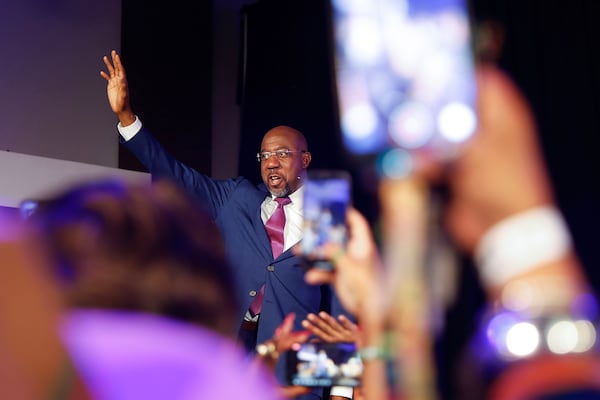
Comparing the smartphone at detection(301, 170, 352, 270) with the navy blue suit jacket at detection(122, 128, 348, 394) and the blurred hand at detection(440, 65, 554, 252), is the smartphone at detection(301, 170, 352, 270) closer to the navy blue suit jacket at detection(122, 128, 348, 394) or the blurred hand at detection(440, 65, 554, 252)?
the blurred hand at detection(440, 65, 554, 252)

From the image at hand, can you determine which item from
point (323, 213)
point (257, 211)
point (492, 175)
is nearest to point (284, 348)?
point (323, 213)

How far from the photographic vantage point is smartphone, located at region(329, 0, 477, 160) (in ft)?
6.00

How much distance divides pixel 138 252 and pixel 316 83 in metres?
3.43

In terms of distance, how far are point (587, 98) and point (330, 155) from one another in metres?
1.52

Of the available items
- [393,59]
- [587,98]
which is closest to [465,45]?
[393,59]

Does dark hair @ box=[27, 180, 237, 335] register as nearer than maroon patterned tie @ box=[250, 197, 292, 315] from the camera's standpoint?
Yes

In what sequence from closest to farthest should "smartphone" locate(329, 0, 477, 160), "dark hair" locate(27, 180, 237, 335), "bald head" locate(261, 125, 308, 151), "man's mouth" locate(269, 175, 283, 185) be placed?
"dark hair" locate(27, 180, 237, 335), "smartphone" locate(329, 0, 477, 160), "man's mouth" locate(269, 175, 283, 185), "bald head" locate(261, 125, 308, 151)

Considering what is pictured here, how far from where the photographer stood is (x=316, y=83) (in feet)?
12.8

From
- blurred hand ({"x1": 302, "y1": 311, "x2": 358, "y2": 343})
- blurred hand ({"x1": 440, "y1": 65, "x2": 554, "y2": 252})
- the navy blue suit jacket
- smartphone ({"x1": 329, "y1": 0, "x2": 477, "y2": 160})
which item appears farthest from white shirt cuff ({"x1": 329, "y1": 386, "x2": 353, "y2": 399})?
blurred hand ({"x1": 302, "y1": 311, "x2": 358, "y2": 343})

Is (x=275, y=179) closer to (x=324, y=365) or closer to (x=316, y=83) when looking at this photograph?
(x=316, y=83)

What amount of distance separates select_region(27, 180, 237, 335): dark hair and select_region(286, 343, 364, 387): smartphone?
0.54 meters

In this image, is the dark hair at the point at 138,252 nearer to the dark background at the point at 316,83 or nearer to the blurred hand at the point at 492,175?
the blurred hand at the point at 492,175

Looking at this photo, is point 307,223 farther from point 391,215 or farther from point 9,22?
point 9,22

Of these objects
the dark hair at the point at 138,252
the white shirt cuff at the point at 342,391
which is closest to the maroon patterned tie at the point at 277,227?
the white shirt cuff at the point at 342,391
